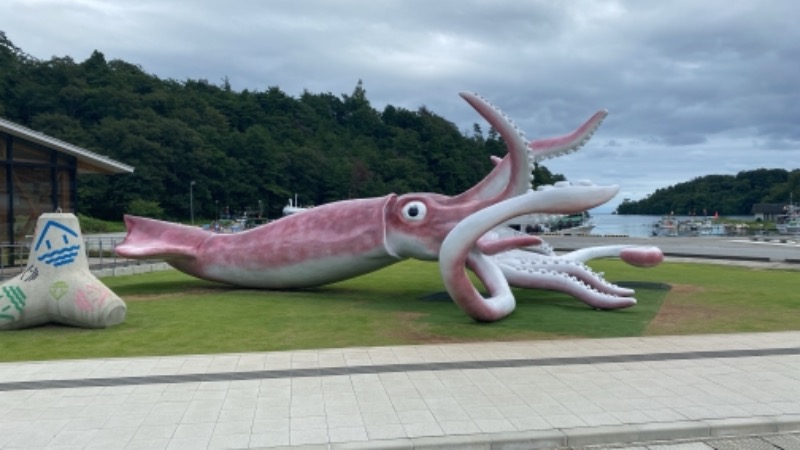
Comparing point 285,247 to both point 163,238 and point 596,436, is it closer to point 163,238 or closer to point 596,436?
point 163,238

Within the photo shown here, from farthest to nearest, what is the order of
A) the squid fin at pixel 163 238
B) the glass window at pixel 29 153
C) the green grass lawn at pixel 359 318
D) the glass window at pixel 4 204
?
the glass window at pixel 29 153 < the glass window at pixel 4 204 < the squid fin at pixel 163 238 < the green grass lawn at pixel 359 318

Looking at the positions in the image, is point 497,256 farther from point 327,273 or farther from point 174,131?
point 174,131

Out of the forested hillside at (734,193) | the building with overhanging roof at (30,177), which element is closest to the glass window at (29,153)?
the building with overhanging roof at (30,177)

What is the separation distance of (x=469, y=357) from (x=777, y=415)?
384 centimetres

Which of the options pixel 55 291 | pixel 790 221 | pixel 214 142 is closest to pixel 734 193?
pixel 790 221

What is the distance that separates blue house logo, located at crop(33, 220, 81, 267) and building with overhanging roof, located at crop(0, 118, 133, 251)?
10.8 metres

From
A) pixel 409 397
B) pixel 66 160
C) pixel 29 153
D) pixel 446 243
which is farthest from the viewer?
pixel 66 160

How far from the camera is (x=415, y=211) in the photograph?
13.9 meters

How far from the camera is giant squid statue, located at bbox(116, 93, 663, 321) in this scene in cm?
1087

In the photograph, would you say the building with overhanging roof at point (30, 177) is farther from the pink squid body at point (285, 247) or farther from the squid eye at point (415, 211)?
the squid eye at point (415, 211)

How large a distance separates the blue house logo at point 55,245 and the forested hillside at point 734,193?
11742 centimetres

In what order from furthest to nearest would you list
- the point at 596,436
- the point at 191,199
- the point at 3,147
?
1. the point at 191,199
2. the point at 3,147
3. the point at 596,436

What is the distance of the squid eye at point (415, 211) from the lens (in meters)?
13.8

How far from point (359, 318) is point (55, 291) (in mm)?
5391
